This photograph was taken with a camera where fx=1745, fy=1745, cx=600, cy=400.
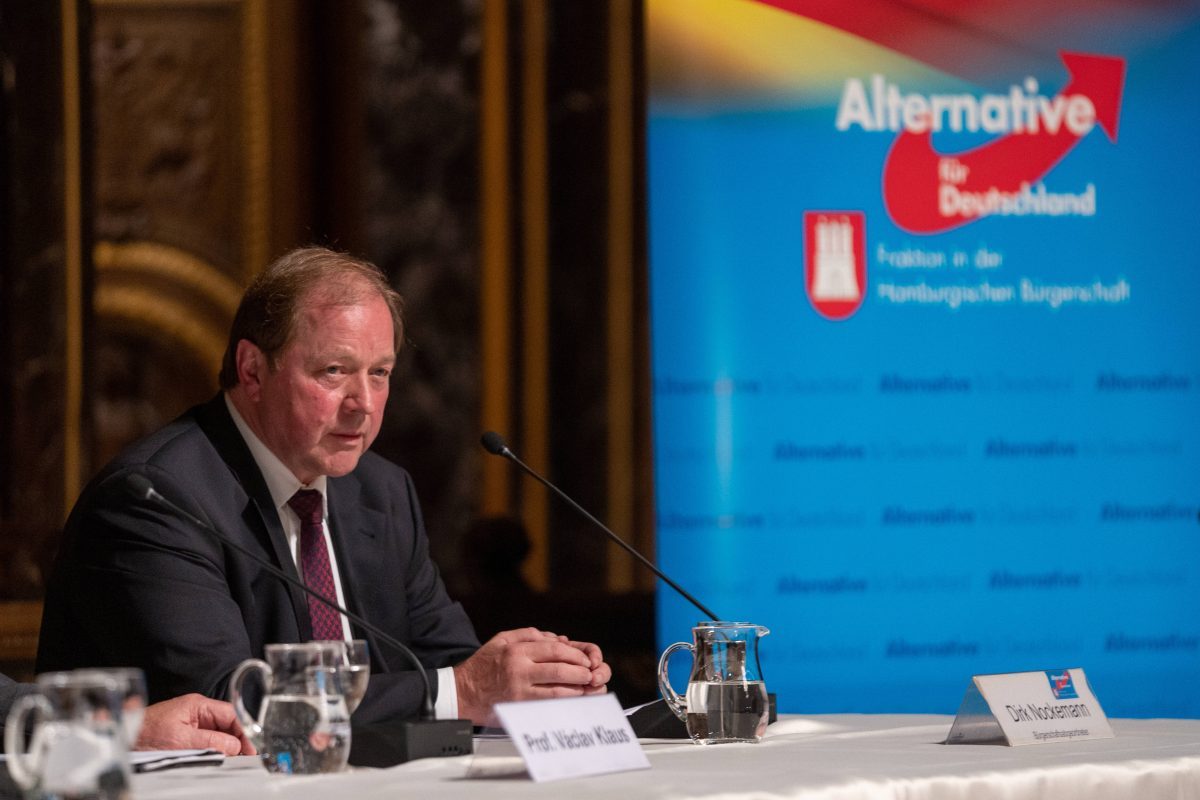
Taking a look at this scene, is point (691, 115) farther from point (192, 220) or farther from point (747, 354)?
point (192, 220)

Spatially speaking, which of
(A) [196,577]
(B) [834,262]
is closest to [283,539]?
(A) [196,577]

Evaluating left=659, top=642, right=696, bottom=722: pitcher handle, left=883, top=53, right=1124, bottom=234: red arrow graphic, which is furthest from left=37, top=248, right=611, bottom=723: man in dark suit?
left=883, top=53, right=1124, bottom=234: red arrow graphic

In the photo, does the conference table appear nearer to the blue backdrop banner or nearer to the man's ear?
the man's ear

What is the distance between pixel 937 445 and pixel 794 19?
3.39ft

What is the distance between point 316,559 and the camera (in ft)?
9.56

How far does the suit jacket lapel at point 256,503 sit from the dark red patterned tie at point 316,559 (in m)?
0.04

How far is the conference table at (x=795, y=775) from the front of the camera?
162cm

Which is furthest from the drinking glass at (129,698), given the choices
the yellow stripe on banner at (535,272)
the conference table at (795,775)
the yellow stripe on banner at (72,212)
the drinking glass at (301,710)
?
the yellow stripe on banner at (535,272)

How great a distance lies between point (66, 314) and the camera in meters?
4.73

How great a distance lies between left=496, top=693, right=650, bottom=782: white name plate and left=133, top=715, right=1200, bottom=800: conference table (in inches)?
0.8

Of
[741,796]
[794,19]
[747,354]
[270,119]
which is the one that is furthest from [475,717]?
[270,119]

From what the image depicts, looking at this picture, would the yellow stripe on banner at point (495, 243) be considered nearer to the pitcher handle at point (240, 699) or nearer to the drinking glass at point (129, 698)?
the pitcher handle at point (240, 699)

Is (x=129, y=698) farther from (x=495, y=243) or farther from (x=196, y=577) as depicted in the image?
(x=495, y=243)

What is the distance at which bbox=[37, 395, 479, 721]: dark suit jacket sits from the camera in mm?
2502
